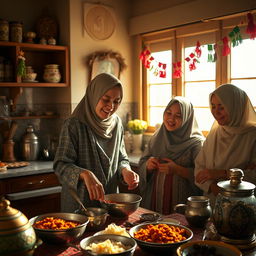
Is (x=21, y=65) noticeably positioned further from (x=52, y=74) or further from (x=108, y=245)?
(x=108, y=245)

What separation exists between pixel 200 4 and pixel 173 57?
64 centimetres

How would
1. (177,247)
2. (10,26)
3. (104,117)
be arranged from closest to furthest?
(177,247)
(104,117)
(10,26)

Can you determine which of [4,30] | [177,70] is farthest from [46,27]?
[177,70]

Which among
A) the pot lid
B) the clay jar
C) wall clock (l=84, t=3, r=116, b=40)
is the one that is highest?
wall clock (l=84, t=3, r=116, b=40)

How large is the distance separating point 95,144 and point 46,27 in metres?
2.00

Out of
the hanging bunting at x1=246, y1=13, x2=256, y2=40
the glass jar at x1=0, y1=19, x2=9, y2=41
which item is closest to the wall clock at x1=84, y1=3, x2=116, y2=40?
the glass jar at x1=0, y1=19, x2=9, y2=41

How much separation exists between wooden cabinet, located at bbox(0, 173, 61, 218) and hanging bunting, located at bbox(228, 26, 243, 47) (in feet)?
6.52

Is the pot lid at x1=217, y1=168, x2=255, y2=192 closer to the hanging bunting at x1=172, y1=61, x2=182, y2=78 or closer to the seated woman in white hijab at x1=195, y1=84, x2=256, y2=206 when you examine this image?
the seated woman in white hijab at x1=195, y1=84, x2=256, y2=206

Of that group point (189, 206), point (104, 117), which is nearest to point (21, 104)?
point (104, 117)

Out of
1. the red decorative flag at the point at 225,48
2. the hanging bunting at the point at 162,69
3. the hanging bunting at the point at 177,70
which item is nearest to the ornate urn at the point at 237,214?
the red decorative flag at the point at 225,48

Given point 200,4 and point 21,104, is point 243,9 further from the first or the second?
point 21,104

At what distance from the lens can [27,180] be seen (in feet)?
10.8

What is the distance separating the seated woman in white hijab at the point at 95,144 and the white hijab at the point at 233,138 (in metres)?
0.62

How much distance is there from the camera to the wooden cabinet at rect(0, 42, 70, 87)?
140 inches
